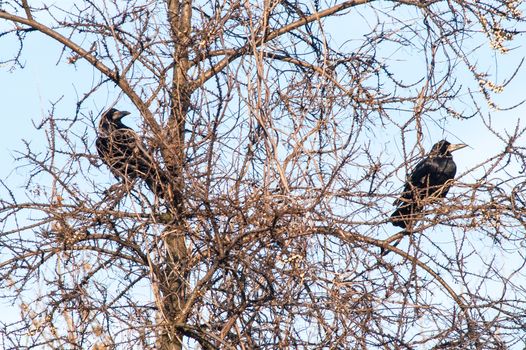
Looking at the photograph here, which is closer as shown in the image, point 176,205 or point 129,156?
point 129,156

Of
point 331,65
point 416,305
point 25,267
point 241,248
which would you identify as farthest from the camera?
point 331,65

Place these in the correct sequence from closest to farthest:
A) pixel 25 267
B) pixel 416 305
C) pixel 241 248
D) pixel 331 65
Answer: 1. pixel 416 305
2. pixel 241 248
3. pixel 25 267
4. pixel 331 65

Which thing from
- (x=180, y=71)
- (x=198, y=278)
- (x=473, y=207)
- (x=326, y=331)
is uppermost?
(x=180, y=71)

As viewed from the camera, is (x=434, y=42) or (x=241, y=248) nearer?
(x=241, y=248)

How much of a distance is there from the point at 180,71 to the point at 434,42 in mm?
1839

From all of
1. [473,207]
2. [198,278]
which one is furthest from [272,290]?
[473,207]

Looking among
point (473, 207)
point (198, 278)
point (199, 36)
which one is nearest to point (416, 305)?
point (473, 207)

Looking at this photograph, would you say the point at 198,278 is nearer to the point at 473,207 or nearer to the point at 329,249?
the point at 329,249

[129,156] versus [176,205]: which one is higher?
[129,156]

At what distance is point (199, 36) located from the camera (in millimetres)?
6668

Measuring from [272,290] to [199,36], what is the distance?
2.08m

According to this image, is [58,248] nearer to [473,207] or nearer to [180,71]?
[180,71]

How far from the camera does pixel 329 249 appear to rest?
19.2ft

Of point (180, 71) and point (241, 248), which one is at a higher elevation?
point (180, 71)
